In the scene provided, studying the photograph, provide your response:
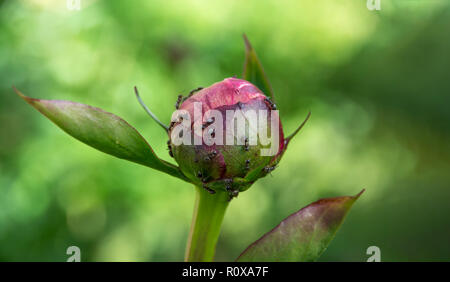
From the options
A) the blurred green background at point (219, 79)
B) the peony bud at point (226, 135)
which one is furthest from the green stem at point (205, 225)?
the blurred green background at point (219, 79)

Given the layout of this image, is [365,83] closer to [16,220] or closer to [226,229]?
[226,229]

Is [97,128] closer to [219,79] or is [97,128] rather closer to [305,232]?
[305,232]

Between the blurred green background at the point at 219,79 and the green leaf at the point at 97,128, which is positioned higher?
the blurred green background at the point at 219,79

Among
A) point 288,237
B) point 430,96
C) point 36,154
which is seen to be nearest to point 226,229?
point 36,154

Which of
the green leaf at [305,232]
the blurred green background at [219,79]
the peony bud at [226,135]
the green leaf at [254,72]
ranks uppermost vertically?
the blurred green background at [219,79]

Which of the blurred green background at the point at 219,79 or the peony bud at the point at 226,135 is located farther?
the blurred green background at the point at 219,79

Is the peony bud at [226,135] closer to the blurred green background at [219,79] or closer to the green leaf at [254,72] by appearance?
the green leaf at [254,72]
